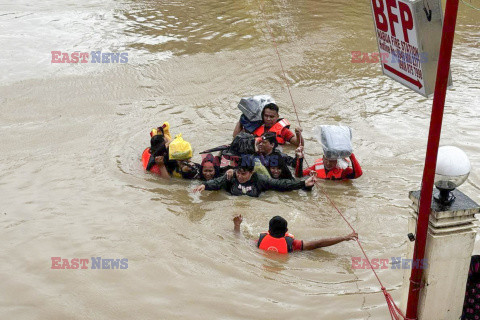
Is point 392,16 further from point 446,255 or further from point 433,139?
point 446,255

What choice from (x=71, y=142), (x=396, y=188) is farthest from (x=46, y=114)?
(x=396, y=188)

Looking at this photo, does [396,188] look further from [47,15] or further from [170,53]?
[47,15]

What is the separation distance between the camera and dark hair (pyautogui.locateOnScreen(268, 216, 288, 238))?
17.8ft

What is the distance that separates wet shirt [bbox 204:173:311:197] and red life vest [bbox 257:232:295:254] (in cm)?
135

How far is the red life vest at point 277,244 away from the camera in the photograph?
17.9 ft

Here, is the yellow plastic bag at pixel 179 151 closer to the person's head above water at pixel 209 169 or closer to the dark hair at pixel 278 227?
the person's head above water at pixel 209 169

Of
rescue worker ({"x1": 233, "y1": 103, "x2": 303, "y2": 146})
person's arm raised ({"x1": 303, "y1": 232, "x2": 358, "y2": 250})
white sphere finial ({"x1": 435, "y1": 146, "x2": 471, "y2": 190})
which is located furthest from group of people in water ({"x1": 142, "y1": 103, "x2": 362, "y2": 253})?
white sphere finial ({"x1": 435, "y1": 146, "x2": 471, "y2": 190})

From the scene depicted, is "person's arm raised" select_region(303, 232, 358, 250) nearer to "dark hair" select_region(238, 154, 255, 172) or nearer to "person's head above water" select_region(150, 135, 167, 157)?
"dark hair" select_region(238, 154, 255, 172)

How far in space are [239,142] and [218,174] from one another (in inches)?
21.0

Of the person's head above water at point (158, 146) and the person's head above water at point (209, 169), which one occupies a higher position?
the person's head above water at point (158, 146)

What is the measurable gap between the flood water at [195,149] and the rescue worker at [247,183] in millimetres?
126

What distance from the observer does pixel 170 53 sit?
40.0 feet

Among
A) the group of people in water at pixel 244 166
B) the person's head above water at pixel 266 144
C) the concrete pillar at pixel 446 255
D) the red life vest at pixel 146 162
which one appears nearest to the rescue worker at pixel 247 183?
the group of people in water at pixel 244 166

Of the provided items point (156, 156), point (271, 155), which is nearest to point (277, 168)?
point (271, 155)
